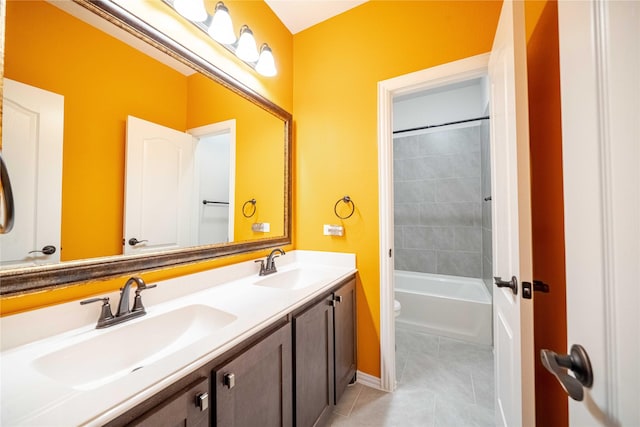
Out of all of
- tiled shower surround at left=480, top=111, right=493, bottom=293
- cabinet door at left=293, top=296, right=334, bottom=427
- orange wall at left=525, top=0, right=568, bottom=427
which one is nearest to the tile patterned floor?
cabinet door at left=293, top=296, right=334, bottom=427

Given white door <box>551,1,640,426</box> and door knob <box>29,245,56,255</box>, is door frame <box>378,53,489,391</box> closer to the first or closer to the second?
white door <box>551,1,640,426</box>

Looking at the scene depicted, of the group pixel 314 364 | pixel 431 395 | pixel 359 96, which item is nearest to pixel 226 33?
pixel 359 96

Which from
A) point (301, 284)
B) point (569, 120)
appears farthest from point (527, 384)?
point (301, 284)

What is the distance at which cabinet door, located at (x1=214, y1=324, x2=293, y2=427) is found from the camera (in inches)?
28.4

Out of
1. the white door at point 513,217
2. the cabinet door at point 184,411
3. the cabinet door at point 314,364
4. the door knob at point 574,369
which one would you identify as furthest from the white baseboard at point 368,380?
the door knob at point 574,369

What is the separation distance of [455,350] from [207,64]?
2814 mm

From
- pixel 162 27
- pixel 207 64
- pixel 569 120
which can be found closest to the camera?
pixel 569 120

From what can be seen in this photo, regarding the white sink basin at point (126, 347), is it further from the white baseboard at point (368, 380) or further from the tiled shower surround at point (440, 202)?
the tiled shower surround at point (440, 202)

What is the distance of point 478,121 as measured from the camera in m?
2.79

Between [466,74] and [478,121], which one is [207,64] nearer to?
[466,74]

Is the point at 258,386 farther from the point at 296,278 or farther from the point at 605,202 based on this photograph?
the point at 605,202

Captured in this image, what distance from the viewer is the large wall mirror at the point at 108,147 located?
76 centimetres

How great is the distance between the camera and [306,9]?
1.81 meters

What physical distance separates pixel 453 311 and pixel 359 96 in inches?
83.0
